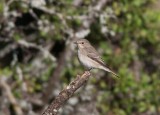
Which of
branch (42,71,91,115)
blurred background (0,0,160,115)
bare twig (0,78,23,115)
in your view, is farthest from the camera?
blurred background (0,0,160,115)

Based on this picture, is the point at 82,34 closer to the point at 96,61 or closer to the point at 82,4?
the point at 82,4

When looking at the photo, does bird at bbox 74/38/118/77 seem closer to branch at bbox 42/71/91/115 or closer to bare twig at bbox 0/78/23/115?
branch at bbox 42/71/91/115

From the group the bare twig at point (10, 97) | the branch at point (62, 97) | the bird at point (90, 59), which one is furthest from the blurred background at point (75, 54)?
the branch at point (62, 97)

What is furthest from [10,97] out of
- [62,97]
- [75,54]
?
[62,97]

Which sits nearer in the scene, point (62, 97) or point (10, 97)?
point (62, 97)

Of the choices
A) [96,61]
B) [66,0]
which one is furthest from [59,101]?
[66,0]

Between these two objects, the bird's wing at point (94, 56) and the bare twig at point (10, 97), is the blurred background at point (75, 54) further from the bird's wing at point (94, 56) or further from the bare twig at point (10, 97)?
the bird's wing at point (94, 56)

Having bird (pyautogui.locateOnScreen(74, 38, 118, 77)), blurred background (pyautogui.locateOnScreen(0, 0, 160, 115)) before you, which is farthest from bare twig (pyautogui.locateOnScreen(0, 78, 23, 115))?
bird (pyautogui.locateOnScreen(74, 38, 118, 77))

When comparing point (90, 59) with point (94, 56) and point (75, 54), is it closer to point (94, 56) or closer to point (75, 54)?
point (94, 56)
